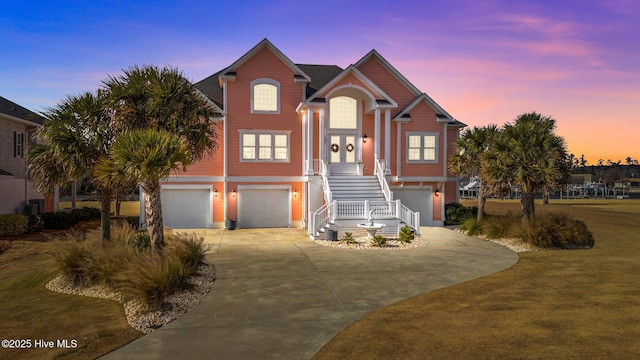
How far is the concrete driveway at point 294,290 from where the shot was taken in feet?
23.0

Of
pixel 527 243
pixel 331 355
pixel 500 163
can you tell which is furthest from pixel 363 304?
pixel 500 163

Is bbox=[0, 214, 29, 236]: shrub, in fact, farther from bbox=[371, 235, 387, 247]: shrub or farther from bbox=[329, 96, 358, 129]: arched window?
bbox=[371, 235, 387, 247]: shrub

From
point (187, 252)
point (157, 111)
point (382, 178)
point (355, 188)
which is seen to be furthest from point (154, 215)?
point (382, 178)

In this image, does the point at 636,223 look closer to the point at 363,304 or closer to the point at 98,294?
the point at 363,304

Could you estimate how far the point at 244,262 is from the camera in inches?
551

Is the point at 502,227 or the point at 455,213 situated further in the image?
the point at 455,213

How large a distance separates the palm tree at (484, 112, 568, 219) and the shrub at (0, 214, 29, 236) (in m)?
23.0

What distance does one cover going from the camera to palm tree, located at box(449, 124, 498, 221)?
22.0 metres

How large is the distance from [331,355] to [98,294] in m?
6.91

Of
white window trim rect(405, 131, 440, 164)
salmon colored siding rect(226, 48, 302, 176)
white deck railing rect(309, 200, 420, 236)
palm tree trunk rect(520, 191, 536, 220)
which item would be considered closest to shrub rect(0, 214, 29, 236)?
salmon colored siding rect(226, 48, 302, 176)

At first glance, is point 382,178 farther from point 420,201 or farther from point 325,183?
point 420,201

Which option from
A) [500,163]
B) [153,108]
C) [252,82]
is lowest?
[500,163]

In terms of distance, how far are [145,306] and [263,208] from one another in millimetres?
16019

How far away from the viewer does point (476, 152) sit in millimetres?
22375
